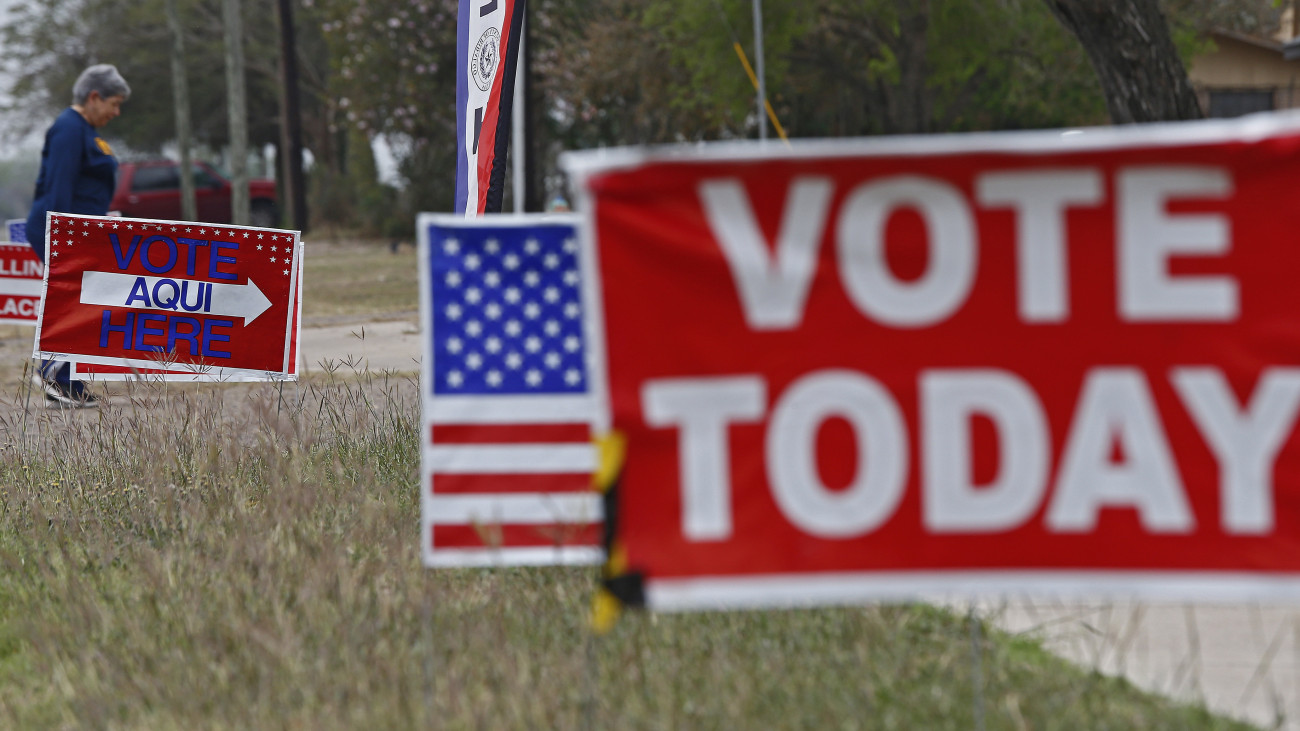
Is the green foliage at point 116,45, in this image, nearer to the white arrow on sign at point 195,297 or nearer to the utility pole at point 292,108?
the utility pole at point 292,108

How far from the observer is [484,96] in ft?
19.4

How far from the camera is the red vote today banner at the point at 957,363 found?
2.60 meters

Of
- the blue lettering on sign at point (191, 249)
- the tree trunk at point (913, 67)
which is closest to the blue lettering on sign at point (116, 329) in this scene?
the blue lettering on sign at point (191, 249)

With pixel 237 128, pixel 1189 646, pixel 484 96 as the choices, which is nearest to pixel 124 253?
pixel 484 96

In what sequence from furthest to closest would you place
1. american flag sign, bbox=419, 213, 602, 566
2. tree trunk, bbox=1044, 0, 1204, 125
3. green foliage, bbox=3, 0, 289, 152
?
green foliage, bbox=3, 0, 289, 152
tree trunk, bbox=1044, 0, 1204, 125
american flag sign, bbox=419, 213, 602, 566

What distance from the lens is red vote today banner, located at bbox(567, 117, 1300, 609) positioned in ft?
8.54

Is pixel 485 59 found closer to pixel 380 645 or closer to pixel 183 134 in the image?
pixel 380 645

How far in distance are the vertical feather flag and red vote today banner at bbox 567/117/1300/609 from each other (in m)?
2.90

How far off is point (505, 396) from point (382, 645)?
68cm

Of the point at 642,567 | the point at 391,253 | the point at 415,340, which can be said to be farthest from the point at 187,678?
the point at 391,253

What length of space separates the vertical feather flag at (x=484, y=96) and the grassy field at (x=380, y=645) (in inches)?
51.3

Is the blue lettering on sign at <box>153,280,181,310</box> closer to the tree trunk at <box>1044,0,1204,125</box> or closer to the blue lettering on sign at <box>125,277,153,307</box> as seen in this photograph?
the blue lettering on sign at <box>125,277,153,307</box>

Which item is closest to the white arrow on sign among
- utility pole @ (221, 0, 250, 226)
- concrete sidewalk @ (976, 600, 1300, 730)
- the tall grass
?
the tall grass

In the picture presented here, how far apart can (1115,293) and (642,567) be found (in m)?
0.98
